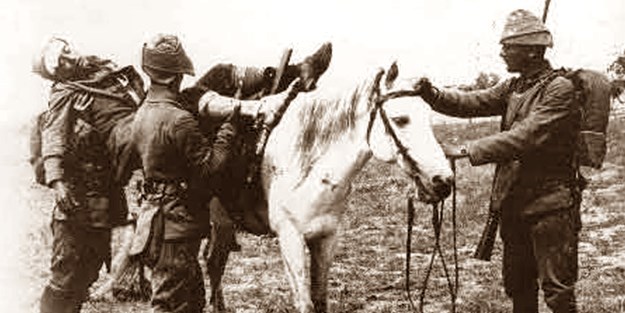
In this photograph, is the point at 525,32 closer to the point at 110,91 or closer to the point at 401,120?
the point at 401,120

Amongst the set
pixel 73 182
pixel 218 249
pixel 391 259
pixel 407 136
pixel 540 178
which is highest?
pixel 407 136

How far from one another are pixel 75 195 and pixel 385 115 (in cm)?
247

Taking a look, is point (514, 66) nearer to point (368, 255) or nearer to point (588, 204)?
point (368, 255)

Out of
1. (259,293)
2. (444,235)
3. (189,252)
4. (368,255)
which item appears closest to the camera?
(189,252)

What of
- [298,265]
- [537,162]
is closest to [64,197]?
[298,265]

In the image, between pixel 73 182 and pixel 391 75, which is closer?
pixel 391 75

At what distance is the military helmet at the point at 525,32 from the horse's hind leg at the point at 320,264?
1975mm

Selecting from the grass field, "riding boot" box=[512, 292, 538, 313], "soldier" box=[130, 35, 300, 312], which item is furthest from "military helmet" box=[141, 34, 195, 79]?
the grass field

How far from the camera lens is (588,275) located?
1030 centimetres

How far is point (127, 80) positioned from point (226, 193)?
1234 mm

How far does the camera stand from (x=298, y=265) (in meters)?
6.13

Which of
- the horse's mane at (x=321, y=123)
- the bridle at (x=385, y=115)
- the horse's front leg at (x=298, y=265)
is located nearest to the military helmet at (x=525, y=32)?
the bridle at (x=385, y=115)

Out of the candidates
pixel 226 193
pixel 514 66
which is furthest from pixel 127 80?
pixel 514 66

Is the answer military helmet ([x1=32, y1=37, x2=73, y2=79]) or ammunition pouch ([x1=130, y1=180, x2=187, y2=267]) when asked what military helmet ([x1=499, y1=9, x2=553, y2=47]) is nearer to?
ammunition pouch ([x1=130, y1=180, x2=187, y2=267])
